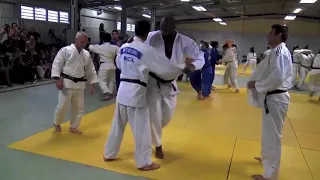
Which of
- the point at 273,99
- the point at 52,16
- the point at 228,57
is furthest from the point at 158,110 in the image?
the point at 52,16

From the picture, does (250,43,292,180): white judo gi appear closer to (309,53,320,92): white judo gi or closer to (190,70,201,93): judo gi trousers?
(190,70,201,93): judo gi trousers

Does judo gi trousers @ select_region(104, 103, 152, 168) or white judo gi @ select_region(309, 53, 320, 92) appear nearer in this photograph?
judo gi trousers @ select_region(104, 103, 152, 168)

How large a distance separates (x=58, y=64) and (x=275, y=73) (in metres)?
2.77

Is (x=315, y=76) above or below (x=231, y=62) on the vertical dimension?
below

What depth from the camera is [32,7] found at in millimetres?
12094

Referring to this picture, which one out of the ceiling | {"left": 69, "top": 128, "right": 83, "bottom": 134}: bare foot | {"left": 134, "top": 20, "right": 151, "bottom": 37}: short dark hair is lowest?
{"left": 69, "top": 128, "right": 83, "bottom": 134}: bare foot

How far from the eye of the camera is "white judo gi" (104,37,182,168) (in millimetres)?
3047

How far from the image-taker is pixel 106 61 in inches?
279

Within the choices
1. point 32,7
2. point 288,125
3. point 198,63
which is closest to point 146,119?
point 198,63

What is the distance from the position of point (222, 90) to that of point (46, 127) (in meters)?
6.12

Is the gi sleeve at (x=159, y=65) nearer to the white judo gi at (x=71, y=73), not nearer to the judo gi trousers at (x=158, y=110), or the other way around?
the judo gi trousers at (x=158, y=110)

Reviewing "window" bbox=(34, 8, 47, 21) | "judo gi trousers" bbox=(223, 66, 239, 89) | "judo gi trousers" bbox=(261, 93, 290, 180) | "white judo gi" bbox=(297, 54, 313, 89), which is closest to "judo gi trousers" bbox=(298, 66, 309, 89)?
"white judo gi" bbox=(297, 54, 313, 89)

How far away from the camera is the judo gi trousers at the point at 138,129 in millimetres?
3131

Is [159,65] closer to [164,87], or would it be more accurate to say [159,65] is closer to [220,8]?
[164,87]
